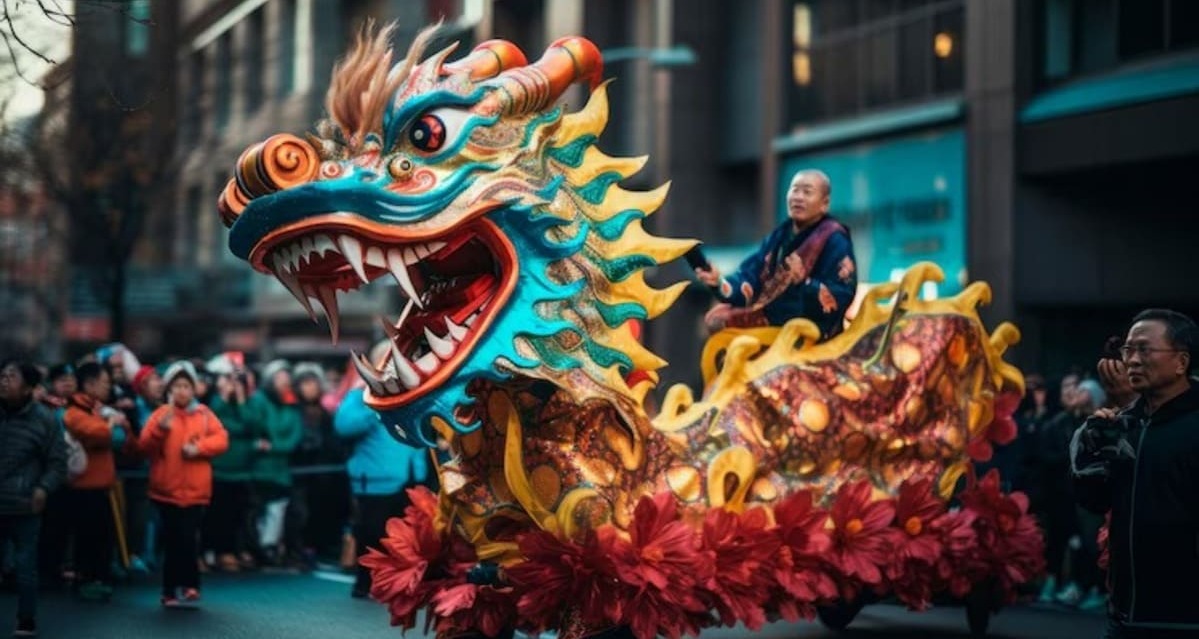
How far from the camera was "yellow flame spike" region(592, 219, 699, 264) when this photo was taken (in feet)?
28.1

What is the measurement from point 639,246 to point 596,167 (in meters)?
0.42

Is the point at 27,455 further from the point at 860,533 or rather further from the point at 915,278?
the point at 915,278

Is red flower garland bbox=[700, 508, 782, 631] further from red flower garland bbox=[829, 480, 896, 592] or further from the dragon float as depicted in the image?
red flower garland bbox=[829, 480, 896, 592]

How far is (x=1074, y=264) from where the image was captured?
867 inches

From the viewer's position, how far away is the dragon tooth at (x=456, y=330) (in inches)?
323

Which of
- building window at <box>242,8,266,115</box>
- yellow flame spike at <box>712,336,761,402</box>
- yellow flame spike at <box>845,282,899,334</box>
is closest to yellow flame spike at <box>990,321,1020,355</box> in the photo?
yellow flame spike at <box>845,282,899,334</box>

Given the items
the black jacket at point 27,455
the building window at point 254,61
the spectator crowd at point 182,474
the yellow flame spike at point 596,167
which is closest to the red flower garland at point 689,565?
the yellow flame spike at point 596,167

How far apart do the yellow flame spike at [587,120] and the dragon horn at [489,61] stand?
0.35 metres

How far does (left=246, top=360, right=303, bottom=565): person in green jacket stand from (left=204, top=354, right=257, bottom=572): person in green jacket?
11cm

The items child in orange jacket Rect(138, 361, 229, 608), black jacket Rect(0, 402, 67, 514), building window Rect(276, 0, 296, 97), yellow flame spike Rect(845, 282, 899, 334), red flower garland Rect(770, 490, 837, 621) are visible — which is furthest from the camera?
building window Rect(276, 0, 296, 97)

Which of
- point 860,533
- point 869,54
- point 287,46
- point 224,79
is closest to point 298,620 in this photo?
point 860,533

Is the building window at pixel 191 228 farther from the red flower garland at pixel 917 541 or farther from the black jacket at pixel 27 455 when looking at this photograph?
the red flower garland at pixel 917 541

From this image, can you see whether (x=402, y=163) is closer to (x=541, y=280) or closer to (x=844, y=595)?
(x=541, y=280)

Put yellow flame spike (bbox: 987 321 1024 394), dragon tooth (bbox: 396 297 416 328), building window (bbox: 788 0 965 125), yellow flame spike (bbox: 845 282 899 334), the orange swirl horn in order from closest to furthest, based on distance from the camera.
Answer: the orange swirl horn
dragon tooth (bbox: 396 297 416 328)
yellow flame spike (bbox: 845 282 899 334)
yellow flame spike (bbox: 987 321 1024 394)
building window (bbox: 788 0 965 125)
